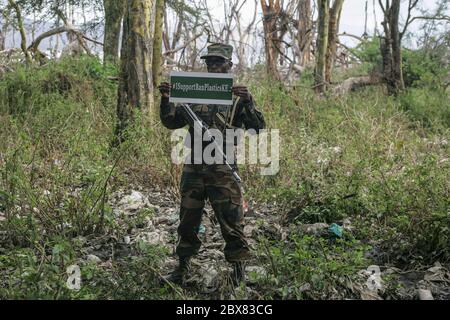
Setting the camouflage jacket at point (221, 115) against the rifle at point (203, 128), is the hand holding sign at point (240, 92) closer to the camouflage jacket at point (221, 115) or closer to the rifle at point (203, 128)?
the camouflage jacket at point (221, 115)

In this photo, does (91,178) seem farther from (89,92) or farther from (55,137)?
(89,92)

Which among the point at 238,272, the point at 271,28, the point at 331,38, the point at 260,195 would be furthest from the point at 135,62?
the point at 271,28

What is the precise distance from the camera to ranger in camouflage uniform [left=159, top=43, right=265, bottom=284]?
3.80 m

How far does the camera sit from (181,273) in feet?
12.8

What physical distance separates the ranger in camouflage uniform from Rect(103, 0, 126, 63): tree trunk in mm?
7357

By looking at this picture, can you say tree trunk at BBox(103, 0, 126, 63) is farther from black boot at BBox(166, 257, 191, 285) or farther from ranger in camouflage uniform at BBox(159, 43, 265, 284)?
black boot at BBox(166, 257, 191, 285)

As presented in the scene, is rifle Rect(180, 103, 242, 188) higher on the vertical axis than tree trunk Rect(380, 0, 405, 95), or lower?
lower

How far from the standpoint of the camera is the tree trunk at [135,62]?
6996 millimetres

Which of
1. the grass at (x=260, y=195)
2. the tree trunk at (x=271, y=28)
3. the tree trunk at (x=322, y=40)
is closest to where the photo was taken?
the grass at (x=260, y=195)

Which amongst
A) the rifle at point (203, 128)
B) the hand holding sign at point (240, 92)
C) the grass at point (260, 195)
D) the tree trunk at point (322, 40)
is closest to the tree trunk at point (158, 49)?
the grass at point (260, 195)

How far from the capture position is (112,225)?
15.5ft

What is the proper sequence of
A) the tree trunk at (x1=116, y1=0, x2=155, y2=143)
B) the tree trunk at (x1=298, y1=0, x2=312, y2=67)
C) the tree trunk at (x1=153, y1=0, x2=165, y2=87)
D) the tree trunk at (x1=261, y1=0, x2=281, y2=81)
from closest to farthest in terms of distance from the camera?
the tree trunk at (x1=116, y1=0, x2=155, y2=143) → the tree trunk at (x1=153, y1=0, x2=165, y2=87) → the tree trunk at (x1=261, y1=0, x2=281, y2=81) → the tree trunk at (x1=298, y1=0, x2=312, y2=67)

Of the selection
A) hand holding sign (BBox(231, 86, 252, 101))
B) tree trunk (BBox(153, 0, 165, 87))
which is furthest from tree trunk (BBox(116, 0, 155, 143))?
hand holding sign (BBox(231, 86, 252, 101))

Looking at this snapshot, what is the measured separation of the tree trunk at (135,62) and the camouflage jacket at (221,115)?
310cm
